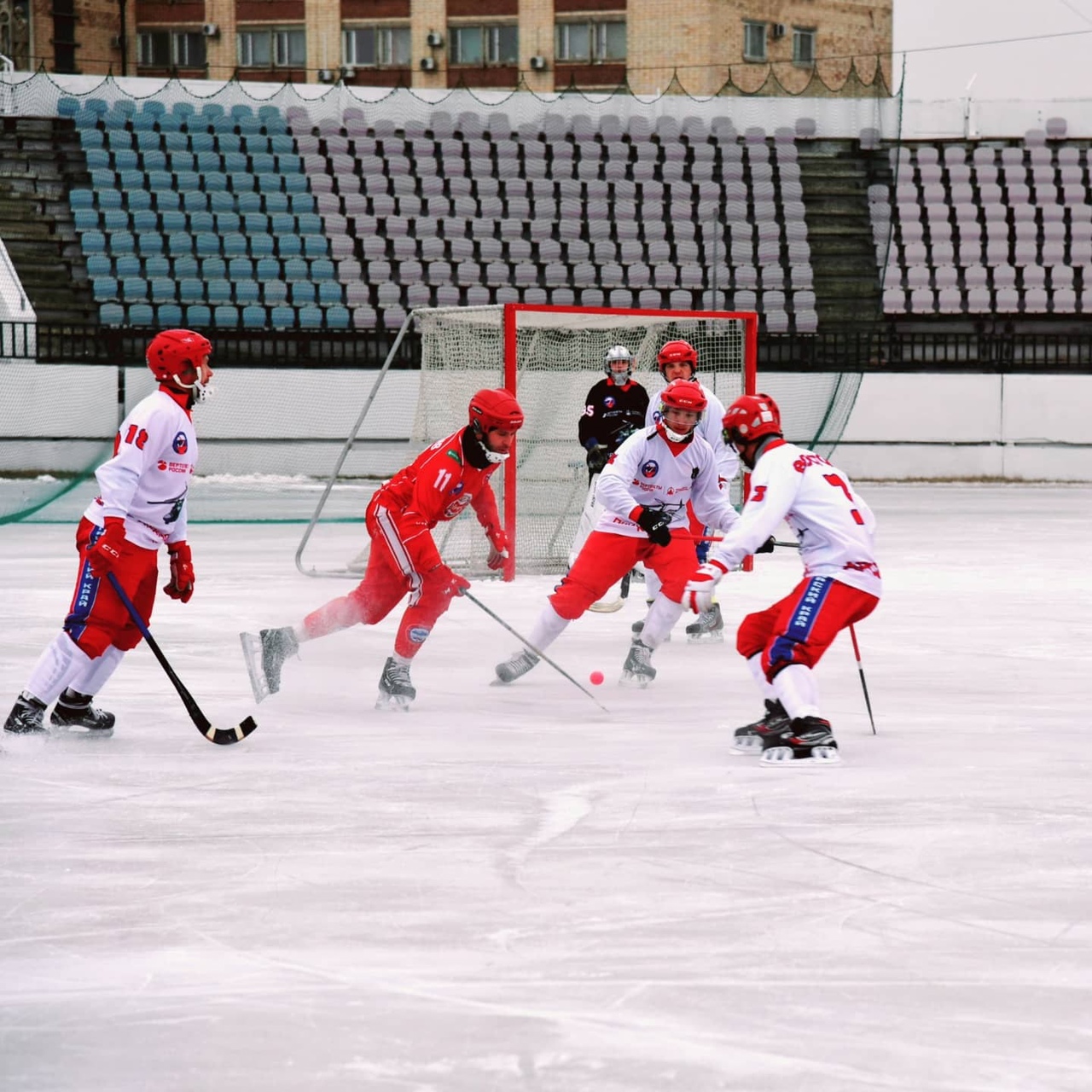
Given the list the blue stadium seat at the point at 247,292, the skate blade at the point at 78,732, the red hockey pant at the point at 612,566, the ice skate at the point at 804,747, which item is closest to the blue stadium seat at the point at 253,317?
the blue stadium seat at the point at 247,292

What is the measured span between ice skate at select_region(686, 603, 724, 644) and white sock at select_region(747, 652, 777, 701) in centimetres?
256

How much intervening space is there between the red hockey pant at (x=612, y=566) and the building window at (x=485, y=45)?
2681 cm

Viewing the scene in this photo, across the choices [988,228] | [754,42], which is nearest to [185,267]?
[988,228]

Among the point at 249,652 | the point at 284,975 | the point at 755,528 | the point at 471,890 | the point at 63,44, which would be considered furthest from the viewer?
the point at 63,44

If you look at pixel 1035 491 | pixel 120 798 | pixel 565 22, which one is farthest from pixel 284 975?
pixel 565 22

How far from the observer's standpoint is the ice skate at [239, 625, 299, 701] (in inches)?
224

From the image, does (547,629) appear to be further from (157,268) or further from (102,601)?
(157,268)

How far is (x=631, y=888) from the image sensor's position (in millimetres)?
3605

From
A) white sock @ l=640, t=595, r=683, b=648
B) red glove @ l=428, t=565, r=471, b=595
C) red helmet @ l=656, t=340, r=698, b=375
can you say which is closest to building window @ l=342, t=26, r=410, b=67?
red helmet @ l=656, t=340, r=698, b=375

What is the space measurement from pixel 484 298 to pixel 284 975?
18.5m

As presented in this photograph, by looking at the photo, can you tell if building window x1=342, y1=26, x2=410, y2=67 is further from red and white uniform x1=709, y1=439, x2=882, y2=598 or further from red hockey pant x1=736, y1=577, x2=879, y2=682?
red hockey pant x1=736, y1=577, x2=879, y2=682

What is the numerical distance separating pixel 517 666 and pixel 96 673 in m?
1.64

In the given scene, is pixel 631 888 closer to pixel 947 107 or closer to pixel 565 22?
pixel 947 107

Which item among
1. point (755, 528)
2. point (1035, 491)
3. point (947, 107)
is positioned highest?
point (947, 107)
